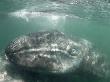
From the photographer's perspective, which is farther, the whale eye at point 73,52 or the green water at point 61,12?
the green water at point 61,12

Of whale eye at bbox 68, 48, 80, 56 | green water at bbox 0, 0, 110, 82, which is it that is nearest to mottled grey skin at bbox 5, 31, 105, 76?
whale eye at bbox 68, 48, 80, 56

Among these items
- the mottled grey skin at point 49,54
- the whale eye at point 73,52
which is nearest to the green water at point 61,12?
the mottled grey skin at point 49,54

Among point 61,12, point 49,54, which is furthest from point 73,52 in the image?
point 61,12

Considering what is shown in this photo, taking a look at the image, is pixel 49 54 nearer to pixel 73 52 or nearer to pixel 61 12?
pixel 73 52

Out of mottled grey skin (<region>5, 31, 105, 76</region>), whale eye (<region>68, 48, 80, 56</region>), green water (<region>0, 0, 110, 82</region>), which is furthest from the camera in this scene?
green water (<region>0, 0, 110, 82</region>)

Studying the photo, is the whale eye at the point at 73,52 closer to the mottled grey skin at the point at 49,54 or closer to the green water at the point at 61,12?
the mottled grey skin at the point at 49,54

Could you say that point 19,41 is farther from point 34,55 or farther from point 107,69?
A: point 107,69

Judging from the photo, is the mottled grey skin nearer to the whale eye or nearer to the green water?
the whale eye

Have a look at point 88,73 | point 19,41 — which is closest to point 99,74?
point 88,73
